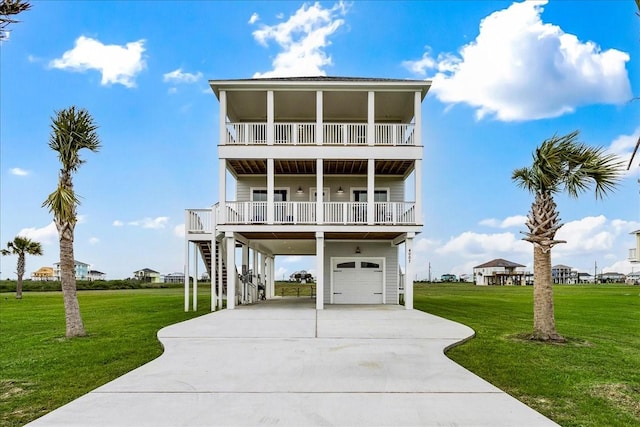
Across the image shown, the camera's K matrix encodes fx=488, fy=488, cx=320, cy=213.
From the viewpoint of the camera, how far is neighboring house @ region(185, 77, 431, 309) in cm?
1777

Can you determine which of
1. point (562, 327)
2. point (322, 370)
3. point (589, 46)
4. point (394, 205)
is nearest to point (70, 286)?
point (322, 370)

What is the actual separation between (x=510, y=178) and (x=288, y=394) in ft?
30.3

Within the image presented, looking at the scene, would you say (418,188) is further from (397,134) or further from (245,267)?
(245,267)

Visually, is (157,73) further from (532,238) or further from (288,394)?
(288,394)

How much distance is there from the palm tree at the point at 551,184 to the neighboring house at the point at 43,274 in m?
75.5

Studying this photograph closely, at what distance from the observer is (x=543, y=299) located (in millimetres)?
11273

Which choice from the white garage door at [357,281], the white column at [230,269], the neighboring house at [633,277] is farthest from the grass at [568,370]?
the neighboring house at [633,277]

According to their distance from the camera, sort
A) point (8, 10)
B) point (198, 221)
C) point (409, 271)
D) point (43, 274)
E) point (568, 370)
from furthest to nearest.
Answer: point (43, 274)
point (198, 221)
point (409, 271)
point (568, 370)
point (8, 10)

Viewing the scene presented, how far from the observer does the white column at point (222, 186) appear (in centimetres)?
1777

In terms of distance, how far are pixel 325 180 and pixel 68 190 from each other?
438 inches

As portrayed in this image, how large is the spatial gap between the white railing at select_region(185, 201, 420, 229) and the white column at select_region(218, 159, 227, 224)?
18cm

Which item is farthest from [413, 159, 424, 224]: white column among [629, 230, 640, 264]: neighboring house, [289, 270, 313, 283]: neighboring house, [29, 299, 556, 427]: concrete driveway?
[289, 270, 313, 283]: neighboring house

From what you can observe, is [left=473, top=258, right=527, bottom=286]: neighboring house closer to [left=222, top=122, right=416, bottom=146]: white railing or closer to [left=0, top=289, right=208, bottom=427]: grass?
[left=222, top=122, right=416, bottom=146]: white railing

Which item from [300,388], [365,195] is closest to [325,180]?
[365,195]
